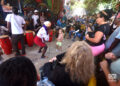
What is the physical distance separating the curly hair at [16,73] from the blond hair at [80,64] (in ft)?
1.66

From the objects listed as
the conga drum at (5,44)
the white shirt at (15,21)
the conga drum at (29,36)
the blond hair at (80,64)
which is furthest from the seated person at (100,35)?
the conga drum at (5,44)

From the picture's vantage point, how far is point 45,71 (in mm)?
1427

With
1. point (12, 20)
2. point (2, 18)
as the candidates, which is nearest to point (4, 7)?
point (2, 18)

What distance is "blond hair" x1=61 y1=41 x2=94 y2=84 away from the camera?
3.45ft

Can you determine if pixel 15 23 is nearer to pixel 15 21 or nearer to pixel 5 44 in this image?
pixel 15 21

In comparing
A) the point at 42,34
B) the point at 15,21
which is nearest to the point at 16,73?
the point at 42,34

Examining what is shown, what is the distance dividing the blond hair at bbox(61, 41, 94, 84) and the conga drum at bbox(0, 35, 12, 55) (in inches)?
115

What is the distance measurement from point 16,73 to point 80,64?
706 mm

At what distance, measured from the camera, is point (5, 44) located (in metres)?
3.18

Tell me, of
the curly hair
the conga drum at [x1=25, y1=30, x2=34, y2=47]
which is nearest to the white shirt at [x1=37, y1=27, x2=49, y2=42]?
the conga drum at [x1=25, y1=30, x2=34, y2=47]

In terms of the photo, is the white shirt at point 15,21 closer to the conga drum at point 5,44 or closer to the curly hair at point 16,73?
the conga drum at point 5,44

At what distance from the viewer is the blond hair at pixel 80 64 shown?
41.4 inches

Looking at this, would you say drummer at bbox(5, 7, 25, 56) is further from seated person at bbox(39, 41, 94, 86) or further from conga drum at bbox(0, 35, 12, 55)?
seated person at bbox(39, 41, 94, 86)

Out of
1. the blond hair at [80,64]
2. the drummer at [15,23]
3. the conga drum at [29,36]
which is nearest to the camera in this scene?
the blond hair at [80,64]
